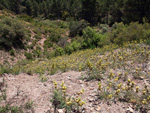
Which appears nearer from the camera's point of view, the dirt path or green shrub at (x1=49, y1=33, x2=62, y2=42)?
the dirt path

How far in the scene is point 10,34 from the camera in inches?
436

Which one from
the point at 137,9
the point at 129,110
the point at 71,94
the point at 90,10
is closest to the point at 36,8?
the point at 90,10

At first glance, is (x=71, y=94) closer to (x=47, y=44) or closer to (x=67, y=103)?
(x=67, y=103)

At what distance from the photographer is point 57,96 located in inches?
83.7

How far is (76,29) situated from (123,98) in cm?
1967

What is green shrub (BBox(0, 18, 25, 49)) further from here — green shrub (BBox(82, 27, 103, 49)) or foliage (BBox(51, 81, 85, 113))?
foliage (BBox(51, 81, 85, 113))

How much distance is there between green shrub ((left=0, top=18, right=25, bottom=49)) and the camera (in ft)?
34.9

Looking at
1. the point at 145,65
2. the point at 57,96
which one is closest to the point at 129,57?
the point at 145,65

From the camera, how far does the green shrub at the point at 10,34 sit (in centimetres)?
1063

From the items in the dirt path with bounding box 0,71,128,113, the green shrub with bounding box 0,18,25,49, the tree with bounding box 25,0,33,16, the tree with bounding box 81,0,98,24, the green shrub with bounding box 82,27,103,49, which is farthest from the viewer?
the tree with bounding box 25,0,33,16

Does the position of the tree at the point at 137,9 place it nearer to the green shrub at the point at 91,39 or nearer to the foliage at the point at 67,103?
the green shrub at the point at 91,39

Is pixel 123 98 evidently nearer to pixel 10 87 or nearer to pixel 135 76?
pixel 135 76

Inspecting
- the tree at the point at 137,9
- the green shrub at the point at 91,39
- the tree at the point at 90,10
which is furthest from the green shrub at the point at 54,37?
the tree at the point at 90,10

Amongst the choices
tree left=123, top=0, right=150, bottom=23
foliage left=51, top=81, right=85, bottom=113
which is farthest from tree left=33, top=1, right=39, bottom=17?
foliage left=51, top=81, right=85, bottom=113
